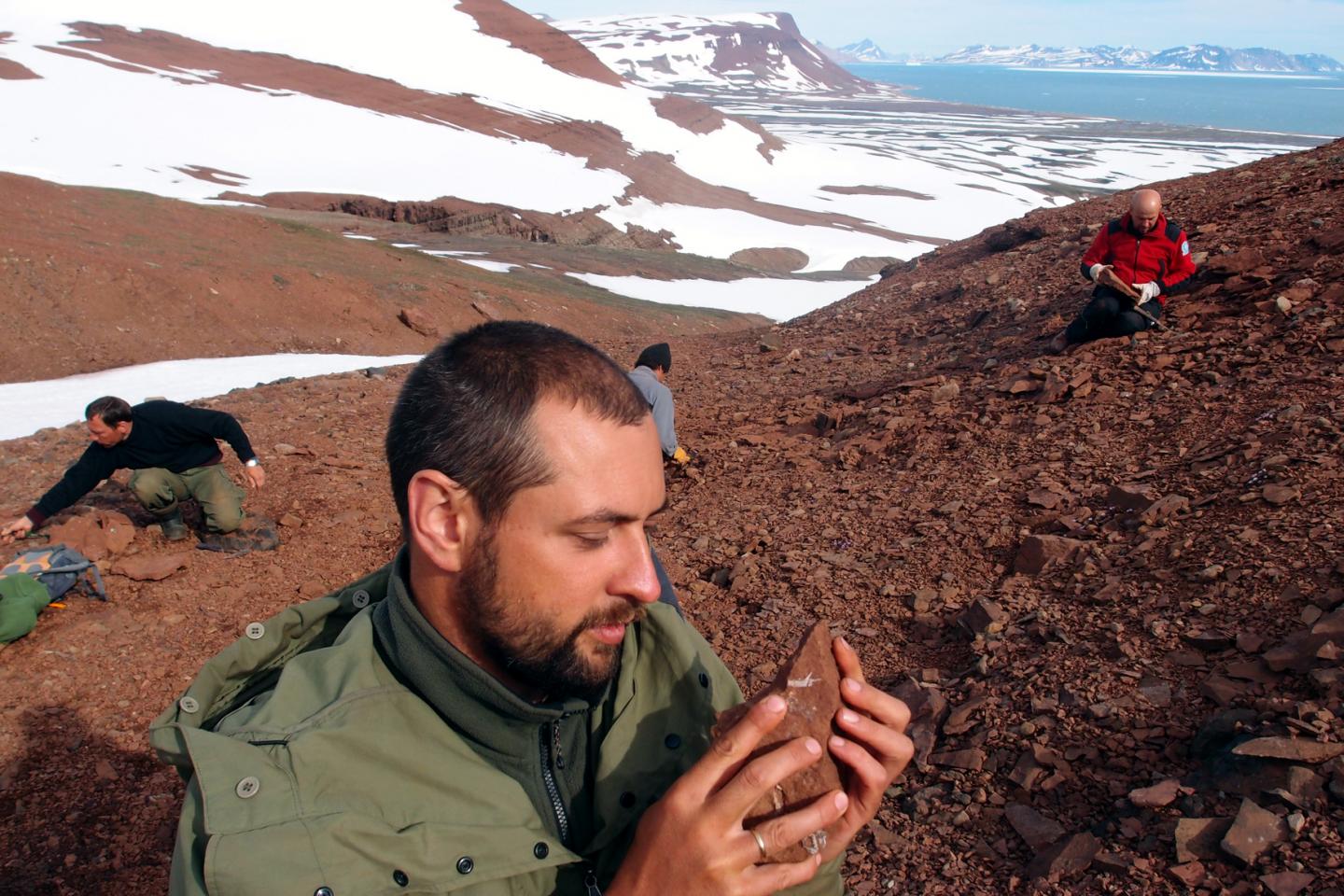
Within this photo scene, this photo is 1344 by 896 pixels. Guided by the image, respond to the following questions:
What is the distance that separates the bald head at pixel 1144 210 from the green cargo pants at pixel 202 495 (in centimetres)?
656

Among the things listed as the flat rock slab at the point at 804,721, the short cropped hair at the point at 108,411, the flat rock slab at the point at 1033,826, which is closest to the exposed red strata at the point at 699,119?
the short cropped hair at the point at 108,411

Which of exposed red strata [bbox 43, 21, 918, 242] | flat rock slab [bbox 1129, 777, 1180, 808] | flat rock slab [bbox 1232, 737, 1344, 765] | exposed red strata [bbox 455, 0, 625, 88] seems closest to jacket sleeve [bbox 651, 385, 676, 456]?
flat rock slab [bbox 1129, 777, 1180, 808]

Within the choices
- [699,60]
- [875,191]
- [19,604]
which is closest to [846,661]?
[19,604]

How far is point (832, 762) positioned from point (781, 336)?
11.1 metres

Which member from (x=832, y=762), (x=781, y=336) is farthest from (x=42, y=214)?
(x=832, y=762)

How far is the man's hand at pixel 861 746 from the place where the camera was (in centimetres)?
163

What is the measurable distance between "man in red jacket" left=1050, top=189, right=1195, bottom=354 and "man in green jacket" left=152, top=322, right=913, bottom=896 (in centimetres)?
611

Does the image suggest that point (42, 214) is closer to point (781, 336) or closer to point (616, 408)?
point (781, 336)

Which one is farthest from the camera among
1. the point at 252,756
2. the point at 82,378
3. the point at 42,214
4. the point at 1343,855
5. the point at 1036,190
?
the point at 1036,190

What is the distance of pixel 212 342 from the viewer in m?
14.5

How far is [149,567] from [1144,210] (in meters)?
7.12

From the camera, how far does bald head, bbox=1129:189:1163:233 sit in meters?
6.56

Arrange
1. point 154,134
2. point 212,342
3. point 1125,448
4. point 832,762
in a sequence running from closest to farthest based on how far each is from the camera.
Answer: point 832,762
point 1125,448
point 212,342
point 154,134

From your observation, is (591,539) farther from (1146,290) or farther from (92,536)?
(1146,290)
